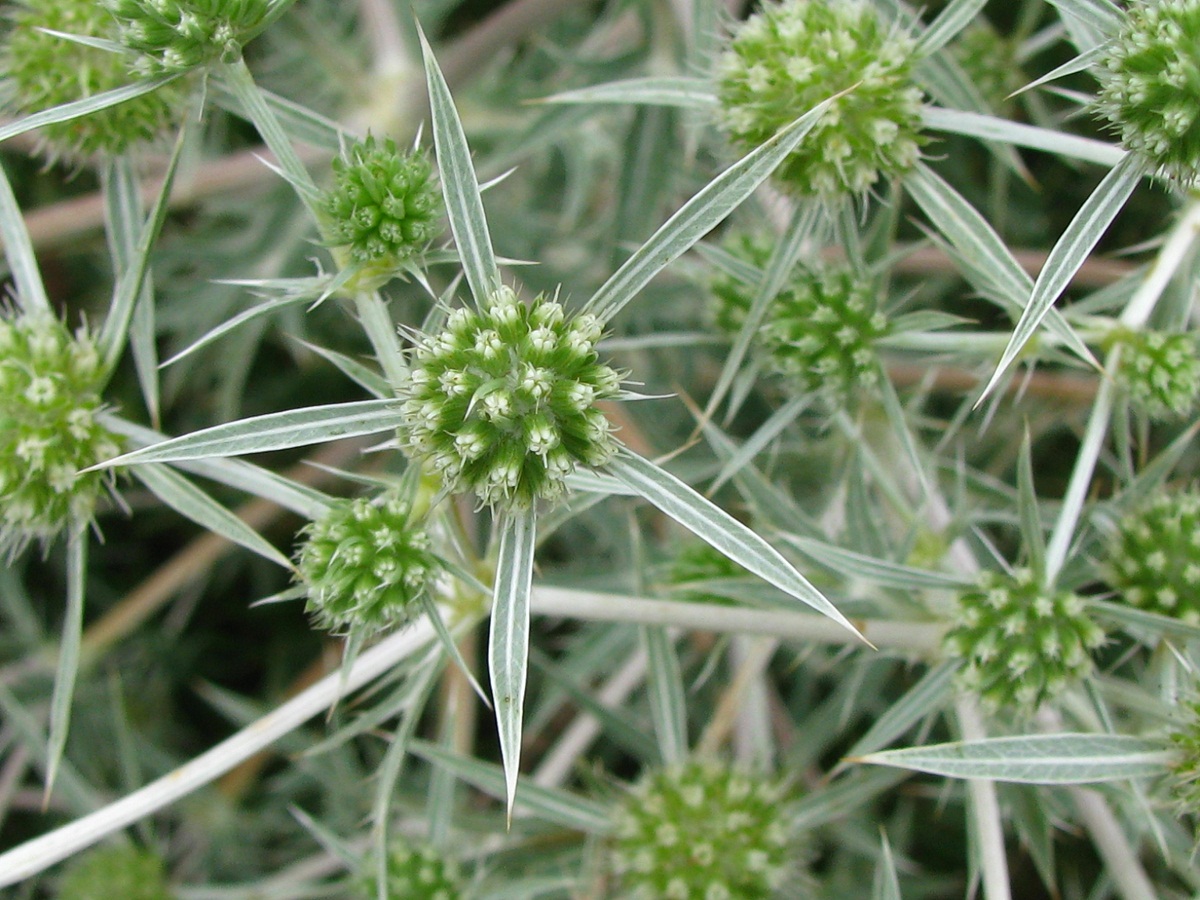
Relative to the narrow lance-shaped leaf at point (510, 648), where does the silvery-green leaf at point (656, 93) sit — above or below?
above

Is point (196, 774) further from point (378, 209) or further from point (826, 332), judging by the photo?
point (826, 332)

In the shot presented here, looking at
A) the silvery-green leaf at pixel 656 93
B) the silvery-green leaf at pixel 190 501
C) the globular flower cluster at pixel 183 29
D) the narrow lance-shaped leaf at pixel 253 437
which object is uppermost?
the silvery-green leaf at pixel 656 93

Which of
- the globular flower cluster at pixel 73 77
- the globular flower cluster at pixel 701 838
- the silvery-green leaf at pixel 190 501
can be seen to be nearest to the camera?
the silvery-green leaf at pixel 190 501

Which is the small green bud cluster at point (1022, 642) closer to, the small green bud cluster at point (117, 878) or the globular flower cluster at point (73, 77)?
the globular flower cluster at point (73, 77)

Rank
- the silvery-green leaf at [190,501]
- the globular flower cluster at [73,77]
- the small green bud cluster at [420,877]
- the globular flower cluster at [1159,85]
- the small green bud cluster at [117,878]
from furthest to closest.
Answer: the small green bud cluster at [117,878] → the small green bud cluster at [420,877] → the globular flower cluster at [73,77] → the silvery-green leaf at [190,501] → the globular flower cluster at [1159,85]

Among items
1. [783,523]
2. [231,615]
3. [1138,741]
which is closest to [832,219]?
[783,523]

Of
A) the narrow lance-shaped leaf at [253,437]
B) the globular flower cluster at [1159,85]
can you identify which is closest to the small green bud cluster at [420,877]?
the narrow lance-shaped leaf at [253,437]
